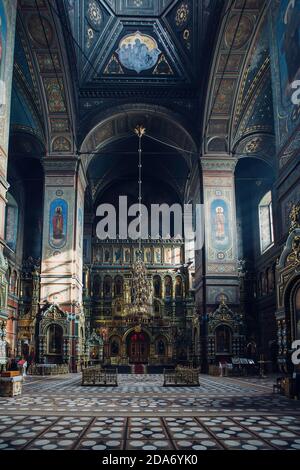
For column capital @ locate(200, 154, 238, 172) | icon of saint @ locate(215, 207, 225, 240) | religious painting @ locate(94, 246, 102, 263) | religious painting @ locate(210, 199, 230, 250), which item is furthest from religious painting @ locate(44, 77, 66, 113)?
religious painting @ locate(94, 246, 102, 263)

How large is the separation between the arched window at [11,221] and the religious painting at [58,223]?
637cm

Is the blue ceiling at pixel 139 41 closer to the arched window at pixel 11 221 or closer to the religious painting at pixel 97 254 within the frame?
the arched window at pixel 11 221

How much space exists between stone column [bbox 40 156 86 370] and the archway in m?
9.87

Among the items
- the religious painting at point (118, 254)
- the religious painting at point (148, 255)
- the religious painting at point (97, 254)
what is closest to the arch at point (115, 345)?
the religious painting at point (118, 254)

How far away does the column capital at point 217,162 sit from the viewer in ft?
71.1

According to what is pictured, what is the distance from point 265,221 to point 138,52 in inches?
485

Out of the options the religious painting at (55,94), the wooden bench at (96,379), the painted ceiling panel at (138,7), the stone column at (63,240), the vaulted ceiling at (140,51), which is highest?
the painted ceiling panel at (138,7)

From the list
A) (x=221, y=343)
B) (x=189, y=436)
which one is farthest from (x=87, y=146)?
(x=189, y=436)

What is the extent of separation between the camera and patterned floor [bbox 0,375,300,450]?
5.71m

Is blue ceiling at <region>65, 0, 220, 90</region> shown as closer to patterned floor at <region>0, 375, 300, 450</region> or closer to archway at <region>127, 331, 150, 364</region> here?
patterned floor at <region>0, 375, 300, 450</region>

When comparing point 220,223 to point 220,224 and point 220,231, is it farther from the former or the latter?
point 220,231

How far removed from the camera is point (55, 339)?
20.7 m

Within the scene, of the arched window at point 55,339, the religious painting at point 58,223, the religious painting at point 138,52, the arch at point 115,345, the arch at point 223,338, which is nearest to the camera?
the arch at point 223,338
